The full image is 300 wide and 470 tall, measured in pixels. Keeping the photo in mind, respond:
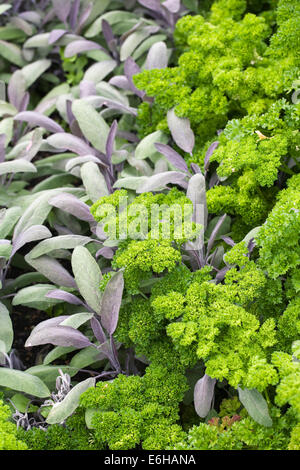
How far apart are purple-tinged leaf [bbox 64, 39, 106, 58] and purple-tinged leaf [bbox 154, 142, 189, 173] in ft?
2.61

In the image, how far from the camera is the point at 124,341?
1470 millimetres

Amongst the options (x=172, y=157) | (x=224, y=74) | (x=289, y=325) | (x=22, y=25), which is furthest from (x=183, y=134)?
(x=22, y=25)

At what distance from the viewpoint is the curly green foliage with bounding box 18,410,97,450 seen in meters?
1.31

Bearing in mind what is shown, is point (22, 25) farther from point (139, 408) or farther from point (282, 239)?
point (139, 408)

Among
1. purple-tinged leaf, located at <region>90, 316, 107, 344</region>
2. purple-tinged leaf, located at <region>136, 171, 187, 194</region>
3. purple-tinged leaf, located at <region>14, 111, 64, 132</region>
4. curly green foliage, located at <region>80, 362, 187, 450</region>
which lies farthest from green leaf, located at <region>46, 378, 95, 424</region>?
purple-tinged leaf, located at <region>14, 111, 64, 132</region>

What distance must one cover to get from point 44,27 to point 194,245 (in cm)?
178

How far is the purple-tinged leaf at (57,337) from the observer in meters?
1.40

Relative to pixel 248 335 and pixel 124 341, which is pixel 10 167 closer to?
pixel 124 341

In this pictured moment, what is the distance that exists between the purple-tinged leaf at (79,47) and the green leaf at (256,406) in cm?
168

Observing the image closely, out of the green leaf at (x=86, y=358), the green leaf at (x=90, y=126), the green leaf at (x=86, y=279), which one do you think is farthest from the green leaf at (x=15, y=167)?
the green leaf at (x=86, y=358)

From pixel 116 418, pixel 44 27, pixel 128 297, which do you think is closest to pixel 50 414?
pixel 116 418

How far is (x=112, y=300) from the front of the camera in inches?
55.4

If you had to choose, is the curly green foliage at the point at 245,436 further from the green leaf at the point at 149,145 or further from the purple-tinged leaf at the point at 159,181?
the green leaf at the point at 149,145

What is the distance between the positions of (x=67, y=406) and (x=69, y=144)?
101cm
